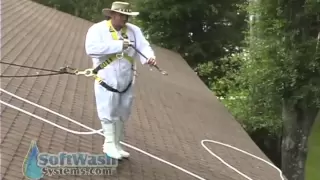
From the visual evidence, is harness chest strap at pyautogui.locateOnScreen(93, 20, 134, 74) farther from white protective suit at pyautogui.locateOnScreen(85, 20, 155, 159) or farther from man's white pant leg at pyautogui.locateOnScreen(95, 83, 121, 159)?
man's white pant leg at pyautogui.locateOnScreen(95, 83, 121, 159)

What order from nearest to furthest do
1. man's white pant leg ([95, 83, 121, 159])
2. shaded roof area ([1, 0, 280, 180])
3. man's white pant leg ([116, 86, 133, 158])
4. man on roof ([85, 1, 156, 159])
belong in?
man on roof ([85, 1, 156, 159]) → man's white pant leg ([95, 83, 121, 159]) → man's white pant leg ([116, 86, 133, 158]) → shaded roof area ([1, 0, 280, 180])

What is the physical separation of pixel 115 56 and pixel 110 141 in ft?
2.35

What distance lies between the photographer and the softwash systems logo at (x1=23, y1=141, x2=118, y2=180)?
413 centimetres

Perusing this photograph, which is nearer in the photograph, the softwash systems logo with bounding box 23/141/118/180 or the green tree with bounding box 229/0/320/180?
the softwash systems logo with bounding box 23/141/118/180

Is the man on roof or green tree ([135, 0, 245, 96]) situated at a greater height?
the man on roof

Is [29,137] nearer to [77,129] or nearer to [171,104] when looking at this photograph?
[77,129]

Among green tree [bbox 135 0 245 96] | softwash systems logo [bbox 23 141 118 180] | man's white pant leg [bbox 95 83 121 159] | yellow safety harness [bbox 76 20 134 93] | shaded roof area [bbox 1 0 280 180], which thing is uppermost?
yellow safety harness [bbox 76 20 134 93]

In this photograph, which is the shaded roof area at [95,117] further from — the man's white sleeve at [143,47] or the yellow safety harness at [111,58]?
the man's white sleeve at [143,47]

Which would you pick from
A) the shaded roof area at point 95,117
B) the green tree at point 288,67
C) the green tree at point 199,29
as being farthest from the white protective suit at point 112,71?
the green tree at point 199,29


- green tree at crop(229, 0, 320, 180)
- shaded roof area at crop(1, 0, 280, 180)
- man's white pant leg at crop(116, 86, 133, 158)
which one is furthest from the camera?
green tree at crop(229, 0, 320, 180)

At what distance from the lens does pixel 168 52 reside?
54.3 feet

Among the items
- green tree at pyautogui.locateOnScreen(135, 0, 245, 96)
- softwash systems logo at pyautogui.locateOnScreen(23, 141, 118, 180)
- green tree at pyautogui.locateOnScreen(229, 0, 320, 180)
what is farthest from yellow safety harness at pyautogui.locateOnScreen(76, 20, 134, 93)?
green tree at pyautogui.locateOnScreen(135, 0, 245, 96)

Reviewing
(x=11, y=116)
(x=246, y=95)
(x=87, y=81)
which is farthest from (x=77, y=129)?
(x=246, y=95)

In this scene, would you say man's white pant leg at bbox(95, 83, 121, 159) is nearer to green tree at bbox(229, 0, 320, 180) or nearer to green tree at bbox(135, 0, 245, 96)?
green tree at bbox(229, 0, 320, 180)
